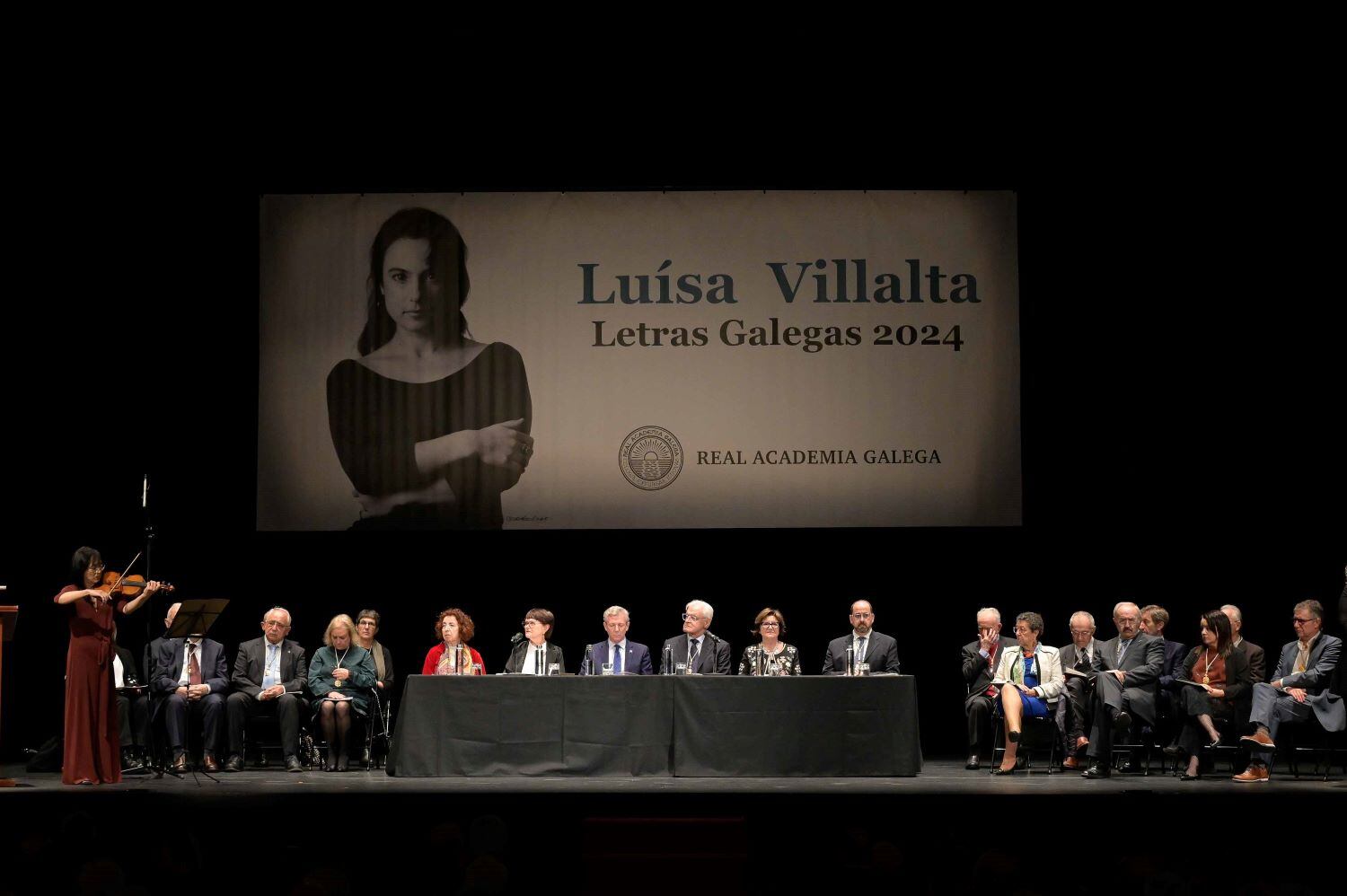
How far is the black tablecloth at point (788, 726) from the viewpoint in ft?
24.8

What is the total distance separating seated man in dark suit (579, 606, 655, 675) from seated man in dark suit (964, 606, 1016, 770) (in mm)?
1288

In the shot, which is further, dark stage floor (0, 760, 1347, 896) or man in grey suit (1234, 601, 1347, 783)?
man in grey suit (1234, 601, 1347, 783)

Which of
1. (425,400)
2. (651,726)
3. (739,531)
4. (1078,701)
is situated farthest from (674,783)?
(425,400)

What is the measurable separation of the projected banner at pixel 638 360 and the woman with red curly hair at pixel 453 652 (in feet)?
3.36

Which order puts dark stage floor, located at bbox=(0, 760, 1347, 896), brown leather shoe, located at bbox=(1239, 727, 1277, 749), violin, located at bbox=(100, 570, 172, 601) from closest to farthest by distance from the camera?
dark stage floor, located at bbox=(0, 760, 1347, 896)
violin, located at bbox=(100, 570, 172, 601)
brown leather shoe, located at bbox=(1239, 727, 1277, 749)

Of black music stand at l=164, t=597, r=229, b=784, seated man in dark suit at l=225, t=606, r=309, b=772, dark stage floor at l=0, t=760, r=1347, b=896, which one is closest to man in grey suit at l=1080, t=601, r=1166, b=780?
dark stage floor at l=0, t=760, r=1347, b=896

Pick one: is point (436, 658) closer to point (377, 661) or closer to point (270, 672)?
point (377, 661)

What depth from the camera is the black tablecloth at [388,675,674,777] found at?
7.57 meters

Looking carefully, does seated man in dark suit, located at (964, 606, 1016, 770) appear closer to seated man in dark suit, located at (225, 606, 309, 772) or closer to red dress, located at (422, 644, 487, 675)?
red dress, located at (422, 644, 487, 675)

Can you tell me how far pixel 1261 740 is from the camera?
25.0 feet

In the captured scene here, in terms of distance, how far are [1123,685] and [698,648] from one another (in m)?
2.40

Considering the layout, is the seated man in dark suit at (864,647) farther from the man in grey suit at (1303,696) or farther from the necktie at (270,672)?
the necktie at (270,672)

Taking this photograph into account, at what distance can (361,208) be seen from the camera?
9.36m

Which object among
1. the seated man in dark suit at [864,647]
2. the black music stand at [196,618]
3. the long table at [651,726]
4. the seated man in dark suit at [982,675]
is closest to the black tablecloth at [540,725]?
the long table at [651,726]
